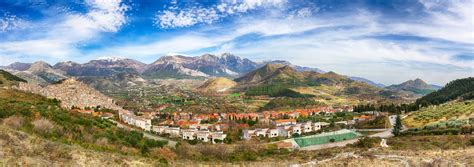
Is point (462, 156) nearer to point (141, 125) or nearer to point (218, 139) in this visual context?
point (218, 139)

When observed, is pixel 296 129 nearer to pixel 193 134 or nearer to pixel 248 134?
pixel 248 134

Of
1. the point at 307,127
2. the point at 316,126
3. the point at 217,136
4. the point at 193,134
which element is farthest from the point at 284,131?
the point at 193,134

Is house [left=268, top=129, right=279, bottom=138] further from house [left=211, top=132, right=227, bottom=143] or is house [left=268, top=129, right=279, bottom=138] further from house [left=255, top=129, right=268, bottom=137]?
house [left=211, top=132, right=227, bottom=143]

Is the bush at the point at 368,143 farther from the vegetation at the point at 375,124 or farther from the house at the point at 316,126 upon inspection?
the house at the point at 316,126

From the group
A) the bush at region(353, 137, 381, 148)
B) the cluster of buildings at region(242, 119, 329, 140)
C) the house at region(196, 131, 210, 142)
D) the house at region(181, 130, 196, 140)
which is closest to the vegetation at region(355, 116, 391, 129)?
the cluster of buildings at region(242, 119, 329, 140)

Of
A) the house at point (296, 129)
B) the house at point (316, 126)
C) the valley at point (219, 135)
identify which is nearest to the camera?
the valley at point (219, 135)

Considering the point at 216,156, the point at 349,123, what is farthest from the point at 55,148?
the point at 349,123

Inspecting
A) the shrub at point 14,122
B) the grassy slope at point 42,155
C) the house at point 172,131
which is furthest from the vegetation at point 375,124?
the shrub at point 14,122

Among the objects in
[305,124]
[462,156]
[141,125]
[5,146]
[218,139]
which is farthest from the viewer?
[305,124]
